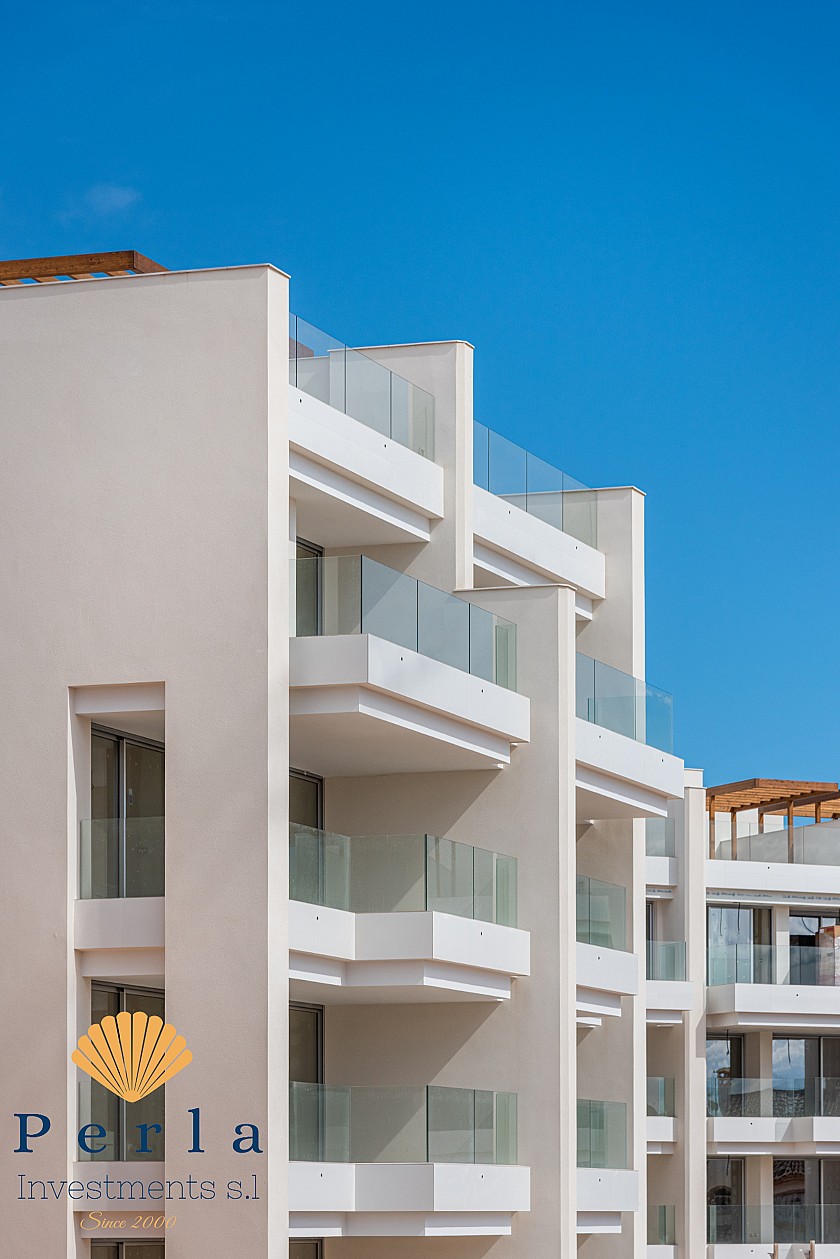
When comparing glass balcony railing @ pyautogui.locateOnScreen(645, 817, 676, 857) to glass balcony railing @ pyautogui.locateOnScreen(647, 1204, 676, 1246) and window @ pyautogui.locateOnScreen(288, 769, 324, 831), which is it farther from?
window @ pyautogui.locateOnScreen(288, 769, 324, 831)

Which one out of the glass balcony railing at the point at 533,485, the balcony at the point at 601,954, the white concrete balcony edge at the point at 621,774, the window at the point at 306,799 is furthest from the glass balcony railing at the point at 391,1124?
the glass balcony railing at the point at 533,485

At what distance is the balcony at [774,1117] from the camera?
132ft

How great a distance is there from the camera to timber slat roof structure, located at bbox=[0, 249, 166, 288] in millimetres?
21344

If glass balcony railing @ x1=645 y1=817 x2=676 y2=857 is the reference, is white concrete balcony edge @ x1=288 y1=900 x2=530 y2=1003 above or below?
below

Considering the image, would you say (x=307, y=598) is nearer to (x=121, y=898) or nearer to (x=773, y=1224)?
(x=121, y=898)

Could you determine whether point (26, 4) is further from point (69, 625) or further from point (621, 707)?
point (69, 625)

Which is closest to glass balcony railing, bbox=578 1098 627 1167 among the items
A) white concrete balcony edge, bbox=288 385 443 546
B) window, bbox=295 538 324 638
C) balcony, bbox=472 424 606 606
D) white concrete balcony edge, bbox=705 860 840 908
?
balcony, bbox=472 424 606 606

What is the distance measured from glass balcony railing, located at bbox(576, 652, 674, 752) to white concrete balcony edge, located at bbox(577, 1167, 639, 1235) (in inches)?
220

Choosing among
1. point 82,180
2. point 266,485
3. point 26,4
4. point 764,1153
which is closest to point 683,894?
point 764,1153

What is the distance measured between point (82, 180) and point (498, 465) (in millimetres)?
46368

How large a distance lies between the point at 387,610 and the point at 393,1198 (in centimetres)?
610

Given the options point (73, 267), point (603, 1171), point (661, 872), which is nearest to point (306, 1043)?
point (603, 1171)

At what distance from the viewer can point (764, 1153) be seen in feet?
134

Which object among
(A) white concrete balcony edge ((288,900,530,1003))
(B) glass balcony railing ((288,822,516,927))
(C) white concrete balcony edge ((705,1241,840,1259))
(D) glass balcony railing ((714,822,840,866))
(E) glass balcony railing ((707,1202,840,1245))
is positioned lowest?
(C) white concrete balcony edge ((705,1241,840,1259))
